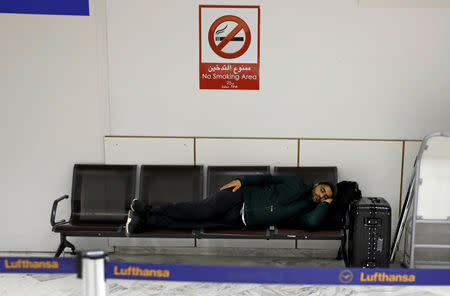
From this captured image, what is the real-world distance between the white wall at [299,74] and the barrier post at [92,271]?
2.11 metres

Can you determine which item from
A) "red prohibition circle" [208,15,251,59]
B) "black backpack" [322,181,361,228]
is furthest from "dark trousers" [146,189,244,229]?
"red prohibition circle" [208,15,251,59]

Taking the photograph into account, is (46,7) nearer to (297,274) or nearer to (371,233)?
(297,274)

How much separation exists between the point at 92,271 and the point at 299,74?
2.64m

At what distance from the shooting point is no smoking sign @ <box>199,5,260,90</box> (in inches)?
152

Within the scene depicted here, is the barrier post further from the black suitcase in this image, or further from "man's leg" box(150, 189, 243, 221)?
the black suitcase

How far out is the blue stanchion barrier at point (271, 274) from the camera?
2.42 metres

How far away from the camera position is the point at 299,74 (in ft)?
12.9

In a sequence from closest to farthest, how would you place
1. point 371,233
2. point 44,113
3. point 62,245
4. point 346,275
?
point 346,275
point 371,233
point 62,245
point 44,113

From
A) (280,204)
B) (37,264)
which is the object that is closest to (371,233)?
(280,204)

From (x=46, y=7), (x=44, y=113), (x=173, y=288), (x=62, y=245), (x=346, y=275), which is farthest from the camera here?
(x=44, y=113)

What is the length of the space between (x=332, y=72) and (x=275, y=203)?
4.41 feet

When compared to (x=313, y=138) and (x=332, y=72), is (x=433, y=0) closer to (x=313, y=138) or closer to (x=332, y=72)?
(x=332, y=72)

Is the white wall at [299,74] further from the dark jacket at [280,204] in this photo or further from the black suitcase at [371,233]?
the black suitcase at [371,233]

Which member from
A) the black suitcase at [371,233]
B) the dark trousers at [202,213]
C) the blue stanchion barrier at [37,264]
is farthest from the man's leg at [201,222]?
the blue stanchion barrier at [37,264]
